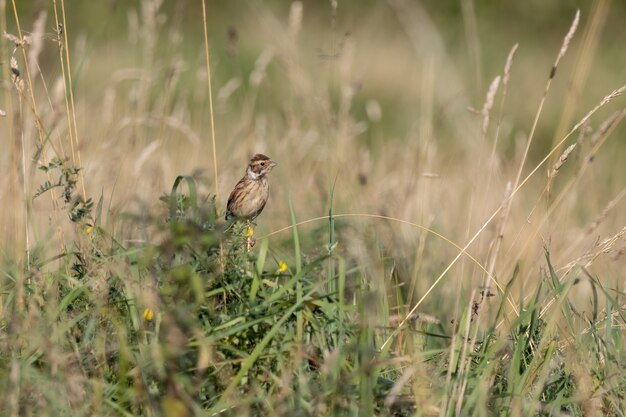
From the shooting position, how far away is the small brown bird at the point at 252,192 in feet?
17.8

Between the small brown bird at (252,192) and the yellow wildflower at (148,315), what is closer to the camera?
the yellow wildflower at (148,315)

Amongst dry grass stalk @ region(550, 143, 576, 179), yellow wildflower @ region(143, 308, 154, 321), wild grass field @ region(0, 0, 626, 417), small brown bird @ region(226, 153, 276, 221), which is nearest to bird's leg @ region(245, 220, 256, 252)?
wild grass field @ region(0, 0, 626, 417)

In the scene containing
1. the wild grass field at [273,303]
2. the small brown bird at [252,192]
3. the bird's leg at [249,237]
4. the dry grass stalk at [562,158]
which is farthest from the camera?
the small brown bird at [252,192]

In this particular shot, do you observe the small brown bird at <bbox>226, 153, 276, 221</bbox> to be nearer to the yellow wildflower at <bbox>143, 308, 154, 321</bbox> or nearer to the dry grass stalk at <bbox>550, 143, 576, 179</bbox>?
the yellow wildflower at <bbox>143, 308, 154, 321</bbox>

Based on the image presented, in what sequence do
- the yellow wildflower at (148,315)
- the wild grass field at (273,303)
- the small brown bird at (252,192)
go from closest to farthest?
1. the wild grass field at (273,303)
2. the yellow wildflower at (148,315)
3. the small brown bird at (252,192)

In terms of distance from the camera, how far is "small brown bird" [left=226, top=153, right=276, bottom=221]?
5.43 meters

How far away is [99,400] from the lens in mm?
2918

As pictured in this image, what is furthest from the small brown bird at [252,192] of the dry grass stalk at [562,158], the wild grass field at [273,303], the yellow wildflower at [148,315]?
the dry grass stalk at [562,158]

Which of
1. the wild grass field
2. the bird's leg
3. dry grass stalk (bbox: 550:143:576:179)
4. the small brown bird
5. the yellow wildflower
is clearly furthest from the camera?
the small brown bird

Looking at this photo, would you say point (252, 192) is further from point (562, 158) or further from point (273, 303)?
point (562, 158)

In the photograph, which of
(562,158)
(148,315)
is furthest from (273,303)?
(562,158)

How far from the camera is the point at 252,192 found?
18.1 feet

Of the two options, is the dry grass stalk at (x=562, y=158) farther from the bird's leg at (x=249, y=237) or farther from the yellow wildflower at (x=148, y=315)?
the yellow wildflower at (x=148, y=315)

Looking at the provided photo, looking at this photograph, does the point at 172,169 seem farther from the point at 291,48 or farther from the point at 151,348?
the point at 151,348
